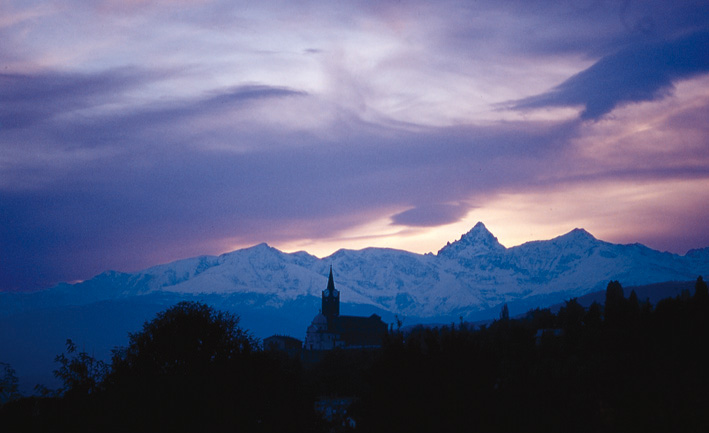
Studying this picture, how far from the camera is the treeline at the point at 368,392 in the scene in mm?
39469

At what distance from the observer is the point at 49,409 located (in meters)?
42.3

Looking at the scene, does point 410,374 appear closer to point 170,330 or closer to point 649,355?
point 170,330

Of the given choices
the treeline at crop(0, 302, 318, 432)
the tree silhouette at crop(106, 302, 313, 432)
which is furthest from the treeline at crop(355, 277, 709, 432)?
the treeline at crop(0, 302, 318, 432)

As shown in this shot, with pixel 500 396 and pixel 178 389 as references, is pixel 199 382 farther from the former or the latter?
pixel 500 396

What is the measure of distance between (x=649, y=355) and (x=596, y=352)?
757 inches

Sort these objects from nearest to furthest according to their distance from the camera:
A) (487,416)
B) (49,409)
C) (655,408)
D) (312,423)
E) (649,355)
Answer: (655,408)
(487,416)
(49,409)
(312,423)
(649,355)

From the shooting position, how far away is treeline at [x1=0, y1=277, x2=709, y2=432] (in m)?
39.5

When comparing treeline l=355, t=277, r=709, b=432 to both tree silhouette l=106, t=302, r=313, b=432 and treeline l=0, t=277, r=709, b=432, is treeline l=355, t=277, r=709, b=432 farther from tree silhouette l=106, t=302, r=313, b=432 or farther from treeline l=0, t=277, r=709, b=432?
tree silhouette l=106, t=302, r=313, b=432

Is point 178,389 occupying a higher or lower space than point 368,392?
higher

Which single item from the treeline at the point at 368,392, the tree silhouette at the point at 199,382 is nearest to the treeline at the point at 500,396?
the treeline at the point at 368,392

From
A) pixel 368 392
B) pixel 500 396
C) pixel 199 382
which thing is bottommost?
pixel 500 396

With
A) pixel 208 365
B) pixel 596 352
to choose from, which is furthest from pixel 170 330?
pixel 596 352

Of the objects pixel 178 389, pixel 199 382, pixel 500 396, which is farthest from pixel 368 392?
pixel 178 389

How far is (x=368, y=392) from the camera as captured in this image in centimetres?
4569
